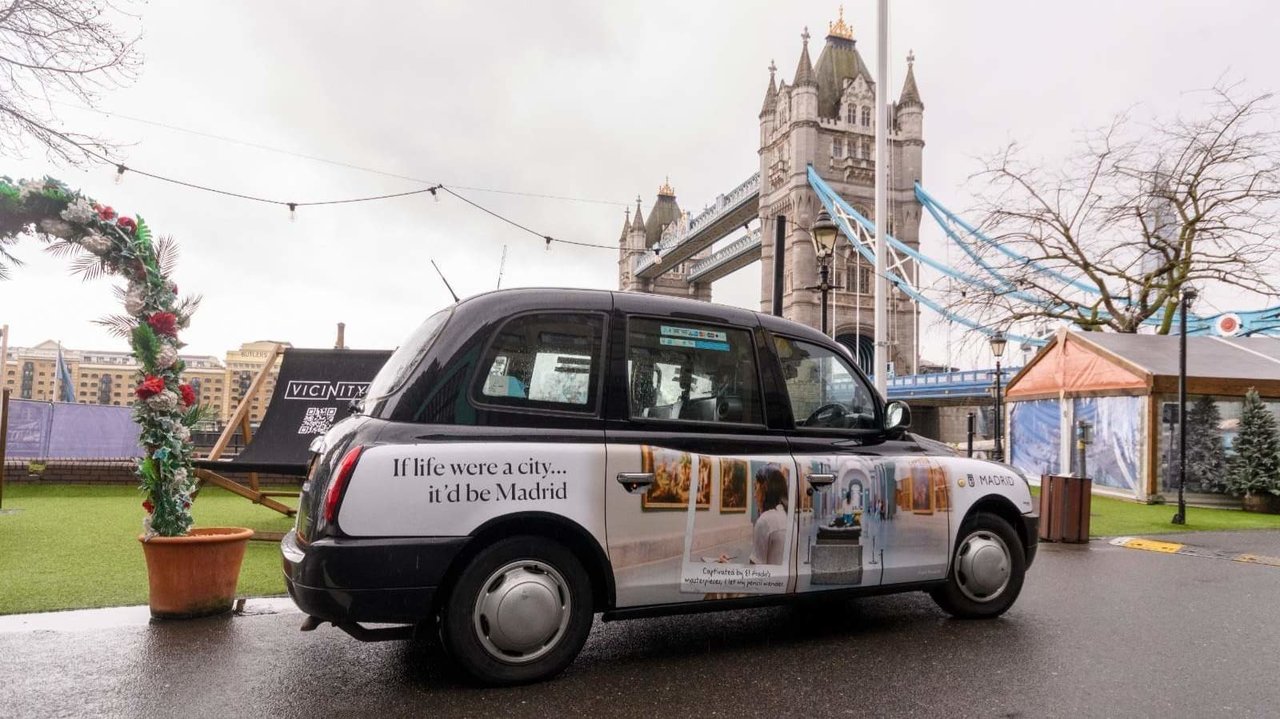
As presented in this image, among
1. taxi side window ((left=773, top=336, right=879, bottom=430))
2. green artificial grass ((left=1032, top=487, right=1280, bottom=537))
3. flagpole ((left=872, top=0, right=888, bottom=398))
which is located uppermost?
flagpole ((left=872, top=0, right=888, bottom=398))

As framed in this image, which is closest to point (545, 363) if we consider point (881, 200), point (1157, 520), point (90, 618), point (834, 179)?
point (90, 618)

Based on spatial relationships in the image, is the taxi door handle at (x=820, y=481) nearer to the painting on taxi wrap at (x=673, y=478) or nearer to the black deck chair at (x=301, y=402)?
the painting on taxi wrap at (x=673, y=478)

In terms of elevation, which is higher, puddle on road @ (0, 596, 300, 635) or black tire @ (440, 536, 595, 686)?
black tire @ (440, 536, 595, 686)

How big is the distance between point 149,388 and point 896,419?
15.4ft

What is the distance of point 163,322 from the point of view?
5.08m

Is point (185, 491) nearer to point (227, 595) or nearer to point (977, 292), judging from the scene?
Result: point (227, 595)

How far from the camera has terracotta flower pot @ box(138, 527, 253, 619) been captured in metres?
4.73

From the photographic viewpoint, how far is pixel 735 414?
14.2 feet

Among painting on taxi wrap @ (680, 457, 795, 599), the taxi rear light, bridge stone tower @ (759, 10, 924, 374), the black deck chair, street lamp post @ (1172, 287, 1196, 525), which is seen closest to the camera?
the taxi rear light

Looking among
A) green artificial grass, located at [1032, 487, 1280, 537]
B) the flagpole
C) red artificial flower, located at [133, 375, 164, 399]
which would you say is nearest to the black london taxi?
red artificial flower, located at [133, 375, 164, 399]

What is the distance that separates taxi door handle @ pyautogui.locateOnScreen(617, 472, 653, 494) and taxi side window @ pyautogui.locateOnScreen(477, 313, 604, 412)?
37 centimetres

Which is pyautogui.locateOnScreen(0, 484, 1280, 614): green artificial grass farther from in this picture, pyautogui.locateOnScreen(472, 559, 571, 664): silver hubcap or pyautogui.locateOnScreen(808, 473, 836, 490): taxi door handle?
pyautogui.locateOnScreen(808, 473, 836, 490): taxi door handle

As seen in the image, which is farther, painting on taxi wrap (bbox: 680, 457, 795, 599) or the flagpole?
the flagpole

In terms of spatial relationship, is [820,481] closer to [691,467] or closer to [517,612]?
[691,467]
